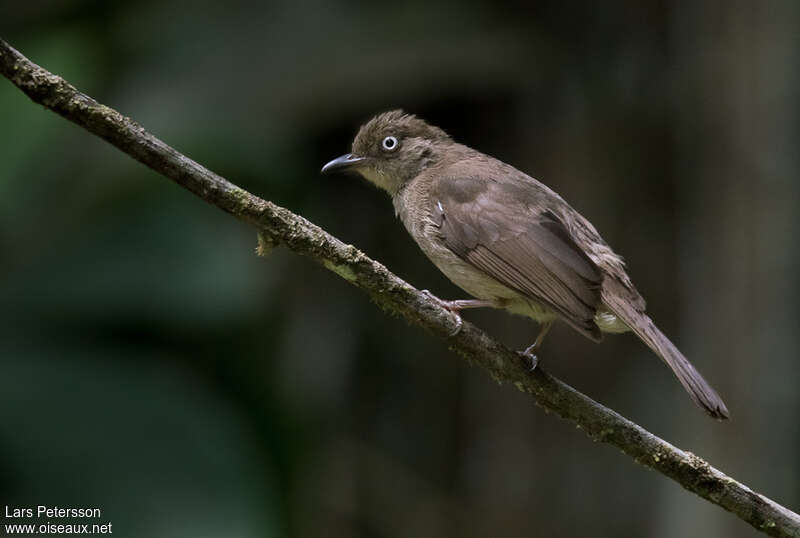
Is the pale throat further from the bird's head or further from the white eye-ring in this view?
the white eye-ring

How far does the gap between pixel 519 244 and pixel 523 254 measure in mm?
67

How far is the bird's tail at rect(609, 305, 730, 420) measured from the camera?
10.9ft

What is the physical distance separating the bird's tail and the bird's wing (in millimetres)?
166

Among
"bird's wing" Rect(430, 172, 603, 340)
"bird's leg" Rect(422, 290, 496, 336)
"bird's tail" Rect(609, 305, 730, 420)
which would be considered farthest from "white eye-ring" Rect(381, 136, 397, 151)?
"bird's tail" Rect(609, 305, 730, 420)

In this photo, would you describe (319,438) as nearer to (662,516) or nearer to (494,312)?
(494,312)

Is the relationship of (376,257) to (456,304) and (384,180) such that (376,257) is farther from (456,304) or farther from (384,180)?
(456,304)

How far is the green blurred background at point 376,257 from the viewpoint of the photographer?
208 inches

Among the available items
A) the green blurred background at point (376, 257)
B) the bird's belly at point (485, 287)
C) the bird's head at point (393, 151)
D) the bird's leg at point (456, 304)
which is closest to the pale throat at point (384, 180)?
the bird's head at point (393, 151)

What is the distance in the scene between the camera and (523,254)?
400 centimetres

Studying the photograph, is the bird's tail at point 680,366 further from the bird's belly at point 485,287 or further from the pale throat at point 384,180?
the pale throat at point 384,180

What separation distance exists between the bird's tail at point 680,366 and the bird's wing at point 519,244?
17cm

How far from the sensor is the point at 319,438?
6.07 metres

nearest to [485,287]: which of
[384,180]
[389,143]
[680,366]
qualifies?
[680,366]

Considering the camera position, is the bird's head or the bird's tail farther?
the bird's head
